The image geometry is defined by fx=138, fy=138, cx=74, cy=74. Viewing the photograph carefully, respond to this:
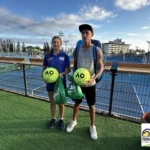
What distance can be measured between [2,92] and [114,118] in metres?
3.00

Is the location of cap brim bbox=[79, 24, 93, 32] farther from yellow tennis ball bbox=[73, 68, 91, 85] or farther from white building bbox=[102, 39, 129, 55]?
white building bbox=[102, 39, 129, 55]

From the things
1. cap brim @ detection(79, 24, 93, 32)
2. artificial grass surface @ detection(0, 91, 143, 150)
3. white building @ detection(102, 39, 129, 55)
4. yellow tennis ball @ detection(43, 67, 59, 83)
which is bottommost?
artificial grass surface @ detection(0, 91, 143, 150)

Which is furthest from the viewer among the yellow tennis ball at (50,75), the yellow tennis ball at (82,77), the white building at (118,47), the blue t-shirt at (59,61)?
the white building at (118,47)

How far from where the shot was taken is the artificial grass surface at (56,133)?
181 centimetres

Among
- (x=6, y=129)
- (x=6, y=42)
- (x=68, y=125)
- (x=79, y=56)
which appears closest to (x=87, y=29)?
(x=79, y=56)

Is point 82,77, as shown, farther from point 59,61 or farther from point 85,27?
point 85,27

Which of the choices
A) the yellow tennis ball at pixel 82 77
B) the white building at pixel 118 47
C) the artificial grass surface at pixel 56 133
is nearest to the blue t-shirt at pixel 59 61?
the yellow tennis ball at pixel 82 77

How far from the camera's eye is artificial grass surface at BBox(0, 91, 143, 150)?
71.2 inches

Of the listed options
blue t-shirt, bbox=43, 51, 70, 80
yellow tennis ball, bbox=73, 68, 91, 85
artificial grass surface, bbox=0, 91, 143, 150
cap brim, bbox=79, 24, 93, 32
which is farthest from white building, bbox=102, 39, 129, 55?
yellow tennis ball, bbox=73, 68, 91, 85

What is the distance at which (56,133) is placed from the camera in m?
2.07

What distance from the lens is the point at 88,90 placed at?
73.2 inches

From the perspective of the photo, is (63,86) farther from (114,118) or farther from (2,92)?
(2,92)

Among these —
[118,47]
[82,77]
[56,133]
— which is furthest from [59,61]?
[118,47]

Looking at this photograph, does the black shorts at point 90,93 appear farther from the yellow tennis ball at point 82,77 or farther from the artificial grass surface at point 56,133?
the artificial grass surface at point 56,133
